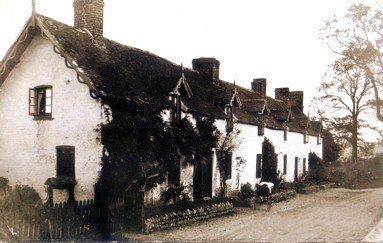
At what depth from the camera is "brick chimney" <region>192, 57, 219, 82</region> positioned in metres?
24.6

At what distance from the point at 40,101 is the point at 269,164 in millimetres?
16759

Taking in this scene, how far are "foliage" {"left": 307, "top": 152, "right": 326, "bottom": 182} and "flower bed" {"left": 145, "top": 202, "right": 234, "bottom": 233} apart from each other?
18.9 meters

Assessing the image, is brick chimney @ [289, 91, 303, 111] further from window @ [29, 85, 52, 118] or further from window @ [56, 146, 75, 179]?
window @ [56, 146, 75, 179]

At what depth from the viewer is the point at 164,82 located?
56.5 ft

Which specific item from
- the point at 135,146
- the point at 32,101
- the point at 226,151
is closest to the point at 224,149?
the point at 226,151

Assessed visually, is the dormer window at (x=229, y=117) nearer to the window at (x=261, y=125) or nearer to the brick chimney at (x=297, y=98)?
the window at (x=261, y=125)

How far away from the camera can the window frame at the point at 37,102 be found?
1505cm

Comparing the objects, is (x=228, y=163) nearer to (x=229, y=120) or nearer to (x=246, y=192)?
(x=246, y=192)

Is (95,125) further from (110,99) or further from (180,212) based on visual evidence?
(180,212)

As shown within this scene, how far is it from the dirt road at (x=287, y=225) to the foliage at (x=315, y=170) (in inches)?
521

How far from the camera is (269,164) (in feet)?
86.1

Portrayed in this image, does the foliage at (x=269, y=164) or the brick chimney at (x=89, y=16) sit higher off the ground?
the brick chimney at (x=89, y=16)

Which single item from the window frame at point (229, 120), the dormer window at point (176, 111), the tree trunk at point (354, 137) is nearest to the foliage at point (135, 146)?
the dormer window at point (176, 111)

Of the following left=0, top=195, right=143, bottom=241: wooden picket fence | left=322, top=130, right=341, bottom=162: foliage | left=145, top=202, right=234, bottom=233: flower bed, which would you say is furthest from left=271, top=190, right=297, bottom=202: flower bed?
left=322, top=130, right=341, bottom=162: foliage
